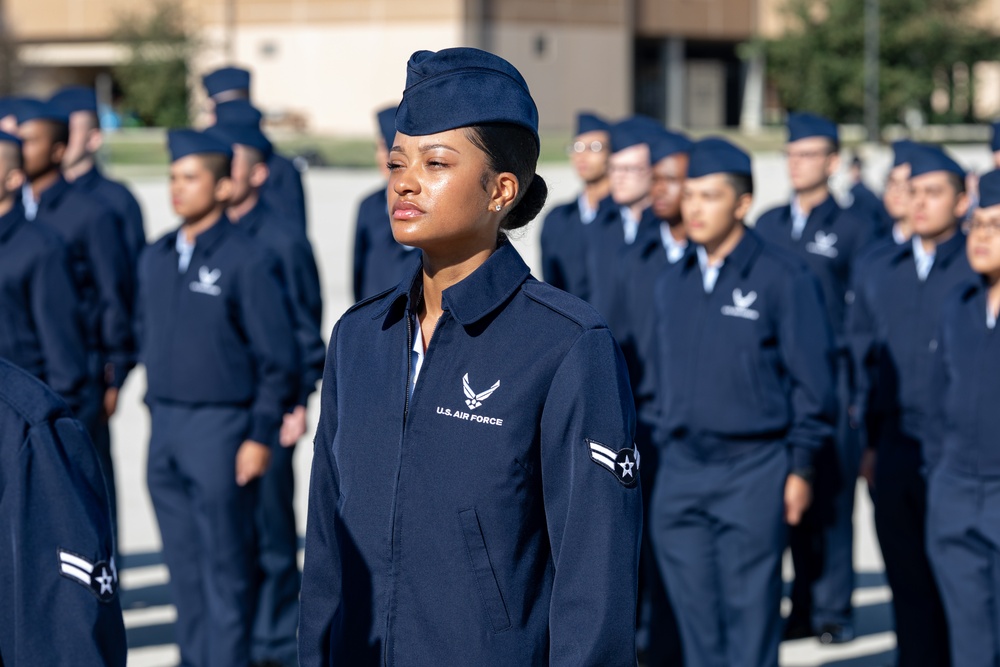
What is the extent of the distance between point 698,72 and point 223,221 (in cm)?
6316

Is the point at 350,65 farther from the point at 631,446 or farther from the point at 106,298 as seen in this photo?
the point at 631,446

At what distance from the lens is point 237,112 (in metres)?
9.41

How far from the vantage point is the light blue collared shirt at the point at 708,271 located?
20.9 ft

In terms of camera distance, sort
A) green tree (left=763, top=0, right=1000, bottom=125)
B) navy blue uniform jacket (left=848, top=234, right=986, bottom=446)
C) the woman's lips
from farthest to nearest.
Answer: green tree (left=763, top=0, right=1000, bottom=125) → navy blue uniform jacket (left=848, top=234, right=986, bottom=446) → the woman's lips

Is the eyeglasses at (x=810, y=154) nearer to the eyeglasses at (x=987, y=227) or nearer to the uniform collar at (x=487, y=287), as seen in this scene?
the eyeglasses at (x=987, y=227)

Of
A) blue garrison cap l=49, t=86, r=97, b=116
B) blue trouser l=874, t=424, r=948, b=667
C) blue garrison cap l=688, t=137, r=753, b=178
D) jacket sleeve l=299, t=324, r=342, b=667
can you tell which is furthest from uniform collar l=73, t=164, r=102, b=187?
jacket sleeve l=299, t=324, r=342, b=667

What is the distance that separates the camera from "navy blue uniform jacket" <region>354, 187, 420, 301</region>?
809cm

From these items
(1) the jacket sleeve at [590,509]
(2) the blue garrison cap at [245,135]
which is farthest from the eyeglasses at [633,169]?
(1) the jacket sleeve at [590,509]

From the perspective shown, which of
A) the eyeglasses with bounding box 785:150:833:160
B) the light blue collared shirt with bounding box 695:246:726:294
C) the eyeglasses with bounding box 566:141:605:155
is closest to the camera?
the light blue collared shirt with bounding box 695:246:726:294

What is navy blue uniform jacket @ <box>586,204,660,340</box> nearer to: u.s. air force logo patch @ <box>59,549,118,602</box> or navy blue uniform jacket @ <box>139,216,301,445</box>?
navy blue uniform jacket @ <box>139,216,301,445</box>

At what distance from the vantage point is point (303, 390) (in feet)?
22.9

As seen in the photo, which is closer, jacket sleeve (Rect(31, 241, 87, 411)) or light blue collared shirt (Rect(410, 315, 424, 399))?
light blue collared shirt (Rect(410, 315, 424, 399))

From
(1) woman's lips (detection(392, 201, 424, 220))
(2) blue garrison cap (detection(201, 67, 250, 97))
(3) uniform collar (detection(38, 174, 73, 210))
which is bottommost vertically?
(3) uniform collar (detection(38, 174, 73, 210))

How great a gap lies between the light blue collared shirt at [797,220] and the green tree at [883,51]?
1484 inches
